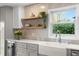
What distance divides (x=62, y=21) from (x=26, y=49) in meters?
0.43

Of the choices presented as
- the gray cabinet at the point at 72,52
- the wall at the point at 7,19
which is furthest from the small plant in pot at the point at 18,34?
the gray cabinet at the point at 72,52

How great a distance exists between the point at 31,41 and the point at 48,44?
16cm

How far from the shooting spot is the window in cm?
126

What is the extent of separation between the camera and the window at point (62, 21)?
1258mm

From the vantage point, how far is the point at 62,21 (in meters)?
1.29

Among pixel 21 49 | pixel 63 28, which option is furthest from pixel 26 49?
pixel 63 28

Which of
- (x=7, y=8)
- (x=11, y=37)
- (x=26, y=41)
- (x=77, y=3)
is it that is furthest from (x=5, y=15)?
(x=77, y=3)

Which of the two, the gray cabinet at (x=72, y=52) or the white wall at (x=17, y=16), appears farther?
the white wall at (x=17, y=16)

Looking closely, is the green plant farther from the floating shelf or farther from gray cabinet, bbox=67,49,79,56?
gray cabinet, bbox=67,49,79,56

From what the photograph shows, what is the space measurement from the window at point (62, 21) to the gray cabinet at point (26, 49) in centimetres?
22

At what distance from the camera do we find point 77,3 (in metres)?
1.21

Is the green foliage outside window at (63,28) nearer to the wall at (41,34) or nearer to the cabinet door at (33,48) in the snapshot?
the wall at (41,34)

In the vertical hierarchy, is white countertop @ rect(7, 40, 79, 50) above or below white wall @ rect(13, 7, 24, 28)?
below

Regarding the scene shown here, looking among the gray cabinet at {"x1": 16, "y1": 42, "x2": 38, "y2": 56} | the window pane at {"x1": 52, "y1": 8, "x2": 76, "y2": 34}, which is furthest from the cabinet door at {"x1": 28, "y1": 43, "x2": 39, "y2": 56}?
the window pane at {"x1": 52, "y1": 8, "x2": 76, "y2": 34}
